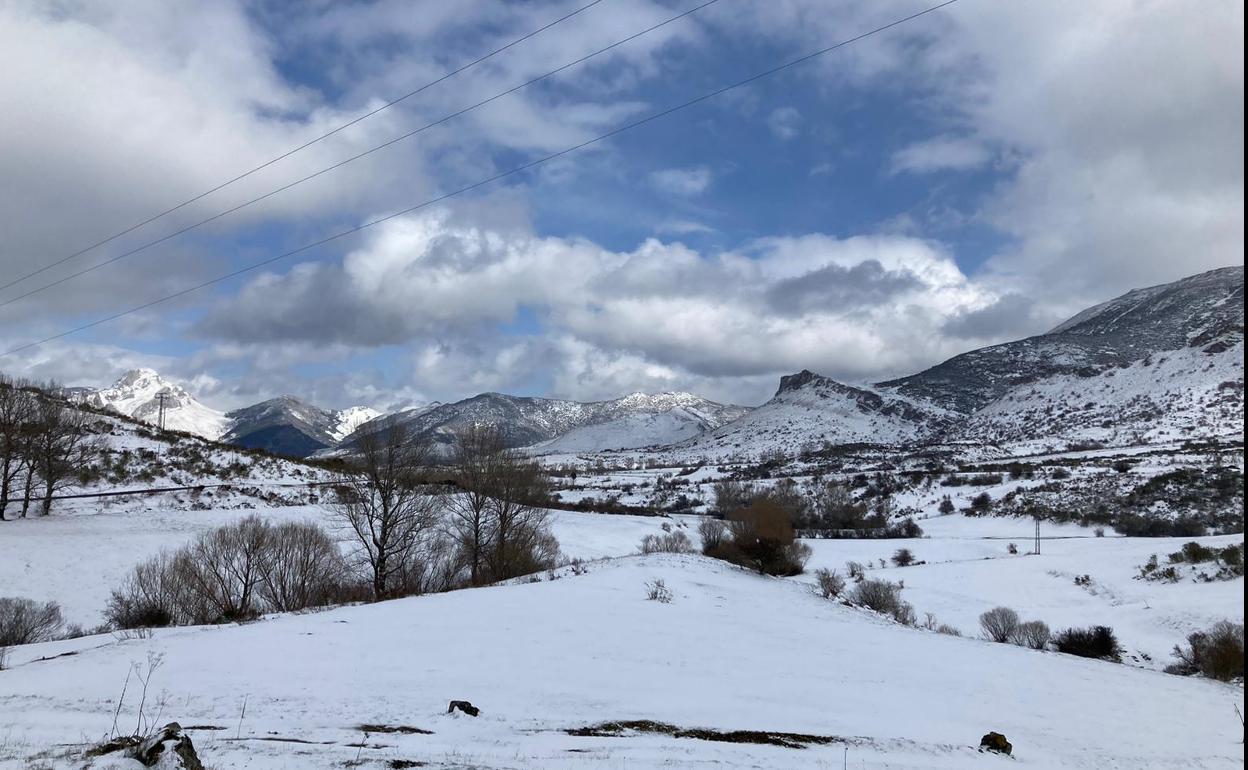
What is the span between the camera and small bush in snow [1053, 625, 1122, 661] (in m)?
24.2

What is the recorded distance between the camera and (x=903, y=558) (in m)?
49.8

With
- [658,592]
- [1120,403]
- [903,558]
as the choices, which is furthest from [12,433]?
[1120,403]

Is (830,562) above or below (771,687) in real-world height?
below

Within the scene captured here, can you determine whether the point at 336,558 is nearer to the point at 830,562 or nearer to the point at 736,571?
the point at 736,571

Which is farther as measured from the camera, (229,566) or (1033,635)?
(229,566)

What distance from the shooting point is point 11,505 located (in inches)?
1281

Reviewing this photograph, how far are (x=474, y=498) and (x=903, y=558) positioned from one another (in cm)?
3138

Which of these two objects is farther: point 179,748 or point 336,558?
point 336,558

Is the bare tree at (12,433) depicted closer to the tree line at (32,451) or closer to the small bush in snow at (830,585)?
the tree line at (32,451)

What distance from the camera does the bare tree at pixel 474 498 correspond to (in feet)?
121

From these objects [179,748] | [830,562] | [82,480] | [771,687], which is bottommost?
[830,562]

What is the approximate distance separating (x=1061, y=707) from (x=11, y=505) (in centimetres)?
4218

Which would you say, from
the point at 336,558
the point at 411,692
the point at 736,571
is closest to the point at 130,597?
the point at 336,558

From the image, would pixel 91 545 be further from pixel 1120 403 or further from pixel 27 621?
pixel 1120 403
